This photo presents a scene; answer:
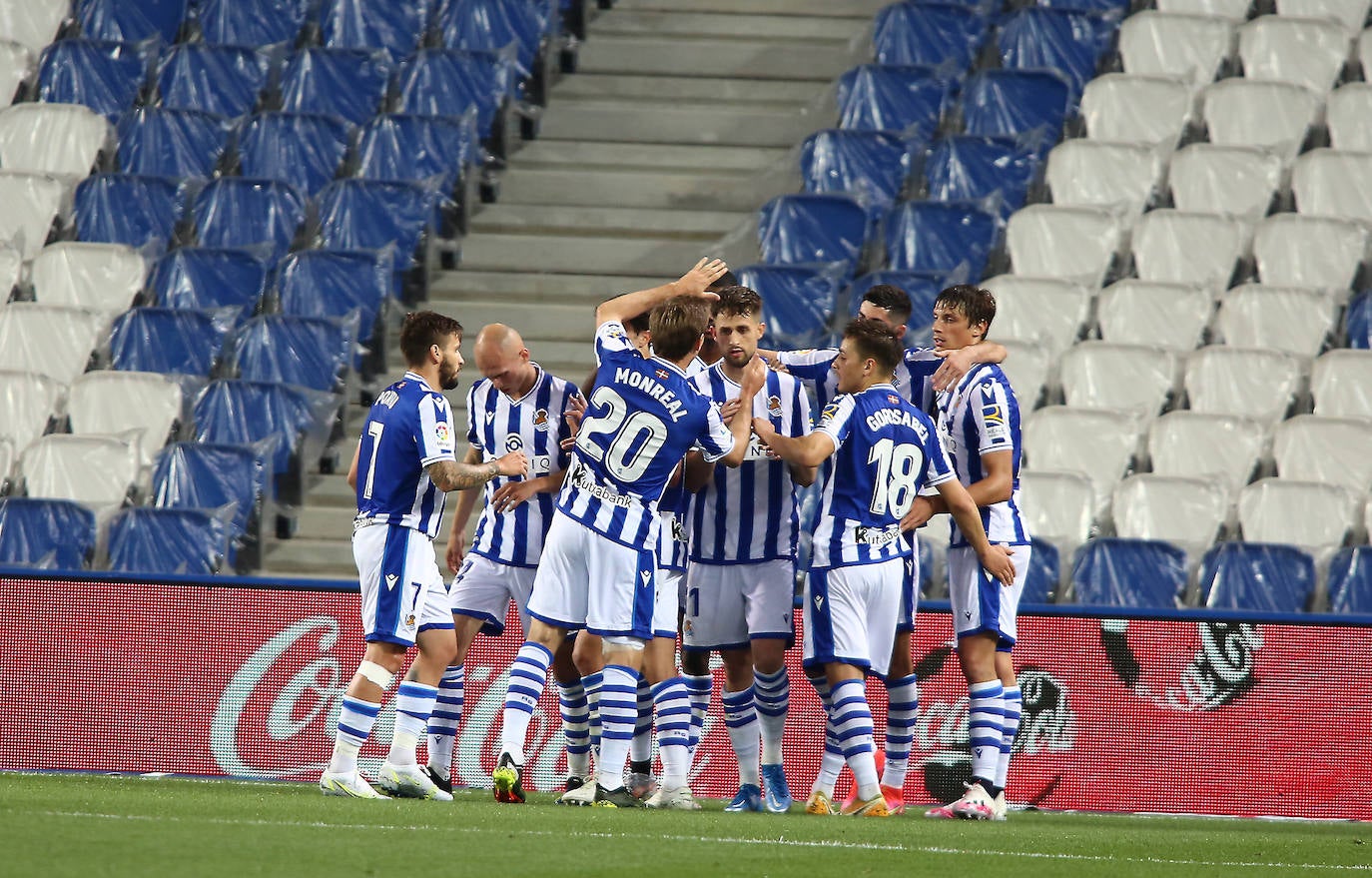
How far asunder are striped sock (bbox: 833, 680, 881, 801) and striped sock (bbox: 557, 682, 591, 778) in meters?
1.08

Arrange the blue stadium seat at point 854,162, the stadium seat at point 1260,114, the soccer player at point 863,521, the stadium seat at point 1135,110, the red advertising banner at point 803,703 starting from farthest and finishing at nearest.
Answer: the stadium seat at point 1135,110
the stadium seat at point 1260,114
the blue stadium seat at point 854,162
the red advertising banner at point 803,703
the soccer player at point 863,521

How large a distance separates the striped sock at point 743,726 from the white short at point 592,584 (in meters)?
0.68

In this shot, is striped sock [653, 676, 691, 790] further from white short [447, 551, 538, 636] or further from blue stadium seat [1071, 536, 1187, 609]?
blue stadium seat [1071, 536, 1187, 609]

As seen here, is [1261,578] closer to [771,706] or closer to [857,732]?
[771,706]

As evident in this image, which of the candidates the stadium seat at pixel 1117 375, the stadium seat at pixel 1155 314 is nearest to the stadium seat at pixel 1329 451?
the stadium seat at pixel 1117 375

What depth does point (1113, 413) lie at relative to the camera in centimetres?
1062

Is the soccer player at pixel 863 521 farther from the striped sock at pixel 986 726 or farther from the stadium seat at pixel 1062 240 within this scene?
the stadium seat at pixel 1062 240

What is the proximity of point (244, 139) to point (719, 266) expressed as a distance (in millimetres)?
7117

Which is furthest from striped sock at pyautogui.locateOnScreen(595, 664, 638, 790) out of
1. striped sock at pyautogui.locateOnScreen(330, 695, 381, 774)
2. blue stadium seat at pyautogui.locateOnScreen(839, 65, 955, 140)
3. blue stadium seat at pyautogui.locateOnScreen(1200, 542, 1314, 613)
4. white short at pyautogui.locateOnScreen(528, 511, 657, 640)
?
blue stadium seat at pyautogui.locateOnScreen(839, 65, 955, 140)

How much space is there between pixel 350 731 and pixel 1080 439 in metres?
5.35

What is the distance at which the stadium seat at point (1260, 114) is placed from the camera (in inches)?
506

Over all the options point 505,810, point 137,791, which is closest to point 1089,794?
point 505,810

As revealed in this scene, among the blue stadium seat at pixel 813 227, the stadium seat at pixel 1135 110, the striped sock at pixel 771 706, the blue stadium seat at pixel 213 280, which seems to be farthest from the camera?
the stadium seat at pixel 1135 110

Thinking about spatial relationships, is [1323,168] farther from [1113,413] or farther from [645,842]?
[645,842]
